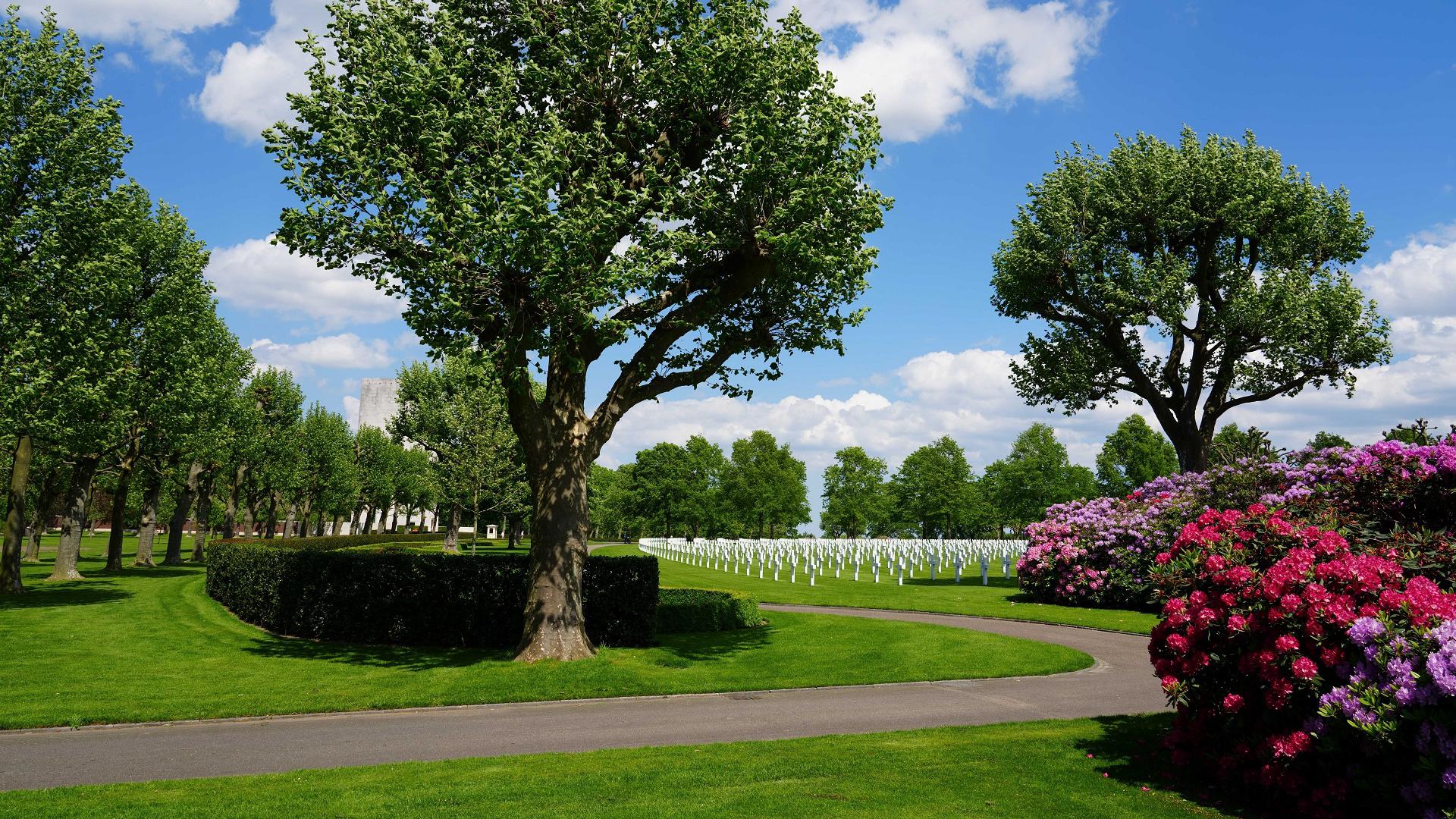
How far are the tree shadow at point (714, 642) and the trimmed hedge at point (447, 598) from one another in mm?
940

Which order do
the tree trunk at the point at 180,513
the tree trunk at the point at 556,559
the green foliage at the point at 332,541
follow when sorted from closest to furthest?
the tree trunk at the point at 556,559 < the green foliage at the point at 332,541 < the tree trunk at the point at 180,513

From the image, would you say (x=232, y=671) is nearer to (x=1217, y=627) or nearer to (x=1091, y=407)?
(x=1217, y=627)

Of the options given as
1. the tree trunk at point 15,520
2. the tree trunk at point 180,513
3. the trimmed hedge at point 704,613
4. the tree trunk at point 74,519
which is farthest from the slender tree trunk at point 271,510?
the trimmed hedge at point 704,613

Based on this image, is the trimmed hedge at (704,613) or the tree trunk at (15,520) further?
the tree trunk at (15,520)

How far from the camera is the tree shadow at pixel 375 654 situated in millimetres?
16547

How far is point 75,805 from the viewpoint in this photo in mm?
7867

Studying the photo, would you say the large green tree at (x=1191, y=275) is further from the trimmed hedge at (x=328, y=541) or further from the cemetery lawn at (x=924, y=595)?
the trimmed hedge at (x=328, y=541)

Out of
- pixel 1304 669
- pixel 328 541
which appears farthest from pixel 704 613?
pixel 328 541

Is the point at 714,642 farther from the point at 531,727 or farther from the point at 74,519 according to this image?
the point at 74,519

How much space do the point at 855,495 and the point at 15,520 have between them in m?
81.9

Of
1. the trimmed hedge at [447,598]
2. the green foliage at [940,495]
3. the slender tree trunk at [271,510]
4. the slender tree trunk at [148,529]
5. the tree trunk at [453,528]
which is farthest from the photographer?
the green foliage at [940,495]

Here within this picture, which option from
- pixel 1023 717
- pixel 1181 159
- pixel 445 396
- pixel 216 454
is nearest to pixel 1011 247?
pixel 1181 159

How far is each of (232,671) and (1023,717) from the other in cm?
1378

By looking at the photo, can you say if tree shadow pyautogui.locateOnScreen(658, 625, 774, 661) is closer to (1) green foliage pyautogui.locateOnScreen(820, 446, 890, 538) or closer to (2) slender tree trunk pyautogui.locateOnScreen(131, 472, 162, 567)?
(2) slender tree trunk pyautogui.locateOnScreen(131, 472, 162, 567)
